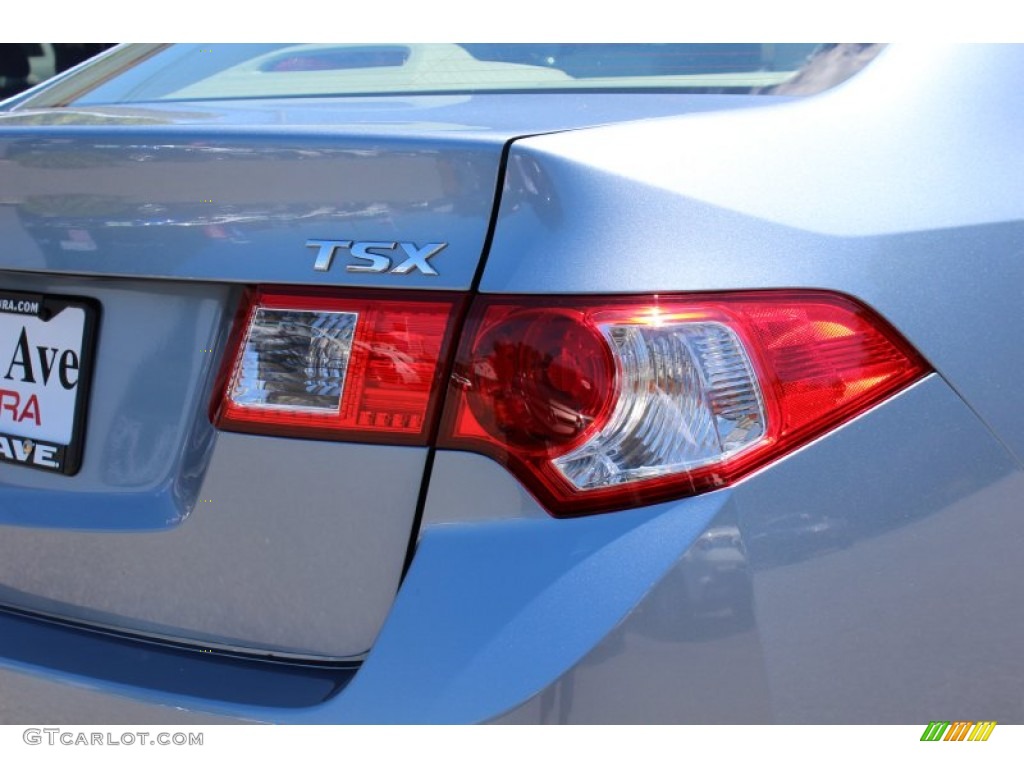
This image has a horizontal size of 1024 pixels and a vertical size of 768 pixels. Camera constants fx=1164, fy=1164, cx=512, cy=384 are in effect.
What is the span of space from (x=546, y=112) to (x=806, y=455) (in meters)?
0.56

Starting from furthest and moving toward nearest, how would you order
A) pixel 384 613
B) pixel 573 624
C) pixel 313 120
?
pixel 313 120, pixel 384 613, pixel 573 624

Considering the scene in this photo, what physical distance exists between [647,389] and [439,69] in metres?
0.99

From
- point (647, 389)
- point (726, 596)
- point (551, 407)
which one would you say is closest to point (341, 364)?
point (551, 407)

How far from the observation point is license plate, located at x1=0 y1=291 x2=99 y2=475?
1.60 m

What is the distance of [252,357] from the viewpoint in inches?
56.2

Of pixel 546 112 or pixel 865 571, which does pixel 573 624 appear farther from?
pixel 546 112

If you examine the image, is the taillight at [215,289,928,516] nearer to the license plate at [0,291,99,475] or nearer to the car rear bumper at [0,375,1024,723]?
the car rear bumper at [0,375,1024,723]

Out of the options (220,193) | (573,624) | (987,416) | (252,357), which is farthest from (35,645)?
(987,416)

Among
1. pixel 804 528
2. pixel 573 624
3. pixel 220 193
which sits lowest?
pixel 573 624

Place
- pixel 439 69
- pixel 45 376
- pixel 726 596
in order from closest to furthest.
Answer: pixel 726 596
pixel 45 376
pixel 439 69
